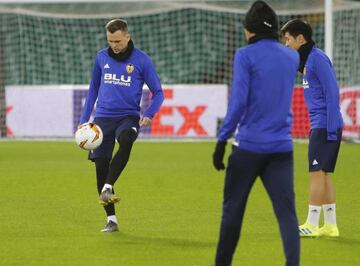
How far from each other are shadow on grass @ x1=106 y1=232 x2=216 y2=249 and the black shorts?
4.17 ft

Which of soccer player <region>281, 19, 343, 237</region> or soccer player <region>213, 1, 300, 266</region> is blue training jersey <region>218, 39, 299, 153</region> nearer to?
soccer player <region>213, 1, 300, 266</region>

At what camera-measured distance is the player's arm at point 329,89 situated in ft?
30.3

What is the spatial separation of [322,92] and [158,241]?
2019 mm

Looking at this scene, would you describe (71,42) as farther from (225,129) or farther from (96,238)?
(225,129)

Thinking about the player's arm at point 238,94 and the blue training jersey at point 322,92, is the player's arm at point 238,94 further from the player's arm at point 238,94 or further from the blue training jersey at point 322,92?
the blue training jersey at point 322,92

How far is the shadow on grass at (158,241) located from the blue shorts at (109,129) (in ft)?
2.78

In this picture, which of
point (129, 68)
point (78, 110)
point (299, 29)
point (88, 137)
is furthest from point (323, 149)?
point (78, 110)


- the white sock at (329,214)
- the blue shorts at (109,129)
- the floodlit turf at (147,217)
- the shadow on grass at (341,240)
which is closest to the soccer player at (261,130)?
the floodlit turf at (147,217)

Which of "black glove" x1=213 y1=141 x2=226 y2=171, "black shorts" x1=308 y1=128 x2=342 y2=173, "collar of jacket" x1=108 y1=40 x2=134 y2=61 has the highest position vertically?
"collar of jacket" x1=108 y1=40 x2=134 y2=61

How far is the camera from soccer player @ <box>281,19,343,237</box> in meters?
9.28

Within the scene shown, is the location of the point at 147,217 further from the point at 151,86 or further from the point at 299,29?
the point at 299,29

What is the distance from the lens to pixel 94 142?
9773 millimetres

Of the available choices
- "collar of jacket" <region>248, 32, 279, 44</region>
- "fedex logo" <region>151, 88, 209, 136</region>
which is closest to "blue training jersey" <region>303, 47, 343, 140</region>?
"collar of jacket" <region>248, 32, 279, 44</region>

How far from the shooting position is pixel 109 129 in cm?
1003
